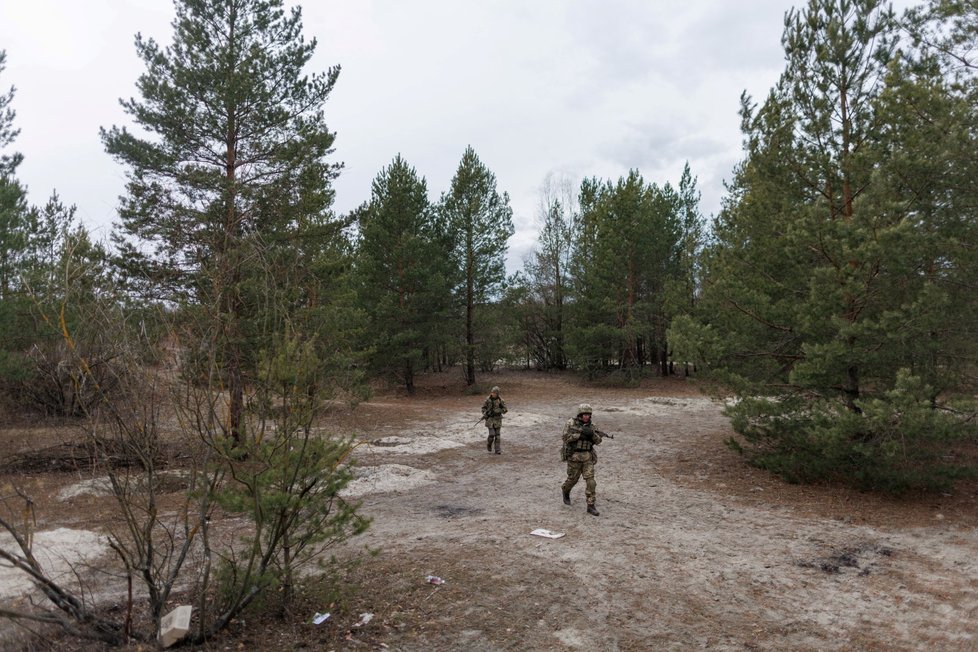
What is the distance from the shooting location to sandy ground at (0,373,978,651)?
4684mm

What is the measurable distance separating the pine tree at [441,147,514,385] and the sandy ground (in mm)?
14983

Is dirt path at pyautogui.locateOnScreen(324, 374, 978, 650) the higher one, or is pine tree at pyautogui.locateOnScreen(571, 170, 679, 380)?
pine tree at pyautogui.locateOnScreen(571, 170, 679, 380)

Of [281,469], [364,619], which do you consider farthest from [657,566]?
[281,469]

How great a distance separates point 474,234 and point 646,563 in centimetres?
2109

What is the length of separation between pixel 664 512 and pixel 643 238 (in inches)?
759

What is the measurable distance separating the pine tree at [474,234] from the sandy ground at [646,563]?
15.0m

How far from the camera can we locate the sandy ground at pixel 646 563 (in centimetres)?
468

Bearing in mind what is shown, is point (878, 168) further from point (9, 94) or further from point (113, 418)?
point (9, 94)

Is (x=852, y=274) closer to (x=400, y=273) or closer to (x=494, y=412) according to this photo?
(x=494, y=412)

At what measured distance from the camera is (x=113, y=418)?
13.0 feet

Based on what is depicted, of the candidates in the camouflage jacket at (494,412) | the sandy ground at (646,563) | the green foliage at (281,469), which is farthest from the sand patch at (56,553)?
the camouflage jacket at (494,412)

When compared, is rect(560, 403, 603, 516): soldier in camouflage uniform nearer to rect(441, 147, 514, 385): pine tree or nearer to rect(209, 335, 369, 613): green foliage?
rect(209, 335, 369, 613): green foliage

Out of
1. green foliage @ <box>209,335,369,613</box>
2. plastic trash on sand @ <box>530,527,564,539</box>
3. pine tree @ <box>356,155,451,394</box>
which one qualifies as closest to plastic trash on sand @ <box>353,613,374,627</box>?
green foliage @ <box>209,335,369,613</box>

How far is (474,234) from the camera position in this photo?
26078mm
